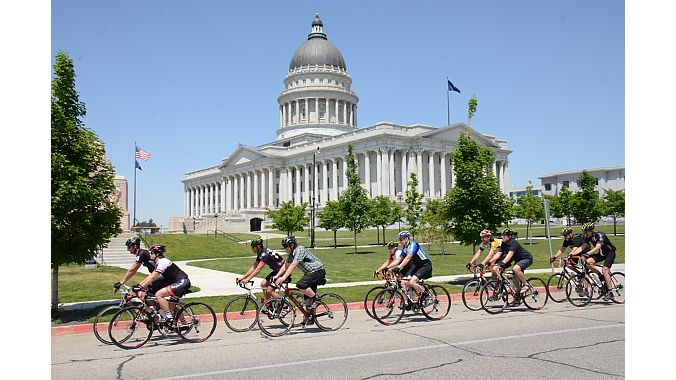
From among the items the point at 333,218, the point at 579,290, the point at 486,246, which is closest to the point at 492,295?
the point at 486,246

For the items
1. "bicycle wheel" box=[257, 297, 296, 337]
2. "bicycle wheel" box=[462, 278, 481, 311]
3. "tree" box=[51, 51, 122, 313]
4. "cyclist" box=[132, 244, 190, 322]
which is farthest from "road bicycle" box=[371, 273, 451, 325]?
"tree" box=[51, 51, 122, 313]

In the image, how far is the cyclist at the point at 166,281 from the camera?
10.1 metres

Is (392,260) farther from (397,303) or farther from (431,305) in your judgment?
(431,305)

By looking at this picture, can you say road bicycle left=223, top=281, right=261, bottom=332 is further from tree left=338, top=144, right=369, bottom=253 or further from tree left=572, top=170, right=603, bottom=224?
tree left=572, top=170, right=603, bottom=224

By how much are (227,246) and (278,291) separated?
3431cm

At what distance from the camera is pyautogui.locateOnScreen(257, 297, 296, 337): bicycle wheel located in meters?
10.9

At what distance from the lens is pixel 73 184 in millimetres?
12969

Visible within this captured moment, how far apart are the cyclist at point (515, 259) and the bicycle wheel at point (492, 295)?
0.30 metres

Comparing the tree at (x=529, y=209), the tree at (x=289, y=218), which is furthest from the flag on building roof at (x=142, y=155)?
the tree at (x=529, y=209)

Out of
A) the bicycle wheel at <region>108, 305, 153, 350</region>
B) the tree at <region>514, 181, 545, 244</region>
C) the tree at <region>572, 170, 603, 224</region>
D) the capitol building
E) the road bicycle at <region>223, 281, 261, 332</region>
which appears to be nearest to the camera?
the bicycle wheel at <region>108, 305, 153, 350</region>

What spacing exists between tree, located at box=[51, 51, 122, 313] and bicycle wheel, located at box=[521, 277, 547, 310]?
10.2 m

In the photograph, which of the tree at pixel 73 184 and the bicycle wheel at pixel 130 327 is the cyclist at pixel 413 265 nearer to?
the bicycle wheel at pixel 130 327

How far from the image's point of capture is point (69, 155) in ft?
44.2

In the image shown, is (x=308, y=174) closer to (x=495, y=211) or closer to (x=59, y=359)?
(x=495, y=211)
